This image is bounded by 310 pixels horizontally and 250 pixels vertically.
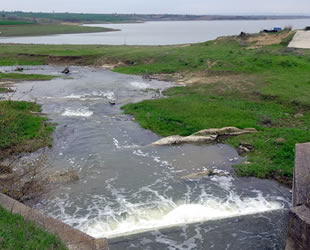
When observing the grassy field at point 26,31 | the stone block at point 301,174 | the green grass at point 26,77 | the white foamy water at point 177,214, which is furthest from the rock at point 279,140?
the grassy field at point 26,31

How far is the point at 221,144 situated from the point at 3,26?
113 meters

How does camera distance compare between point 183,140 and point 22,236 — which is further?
point 183,140

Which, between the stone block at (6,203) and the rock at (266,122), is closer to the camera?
the stone block at (6,203)

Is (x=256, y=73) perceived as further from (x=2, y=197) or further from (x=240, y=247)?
(x=2, y=197)

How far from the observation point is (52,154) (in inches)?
699

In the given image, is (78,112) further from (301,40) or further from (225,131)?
(301,40)

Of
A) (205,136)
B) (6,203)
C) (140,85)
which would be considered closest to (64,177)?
(6,203)

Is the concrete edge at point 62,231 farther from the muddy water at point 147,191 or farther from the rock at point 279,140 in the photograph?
the rock at point 279,140

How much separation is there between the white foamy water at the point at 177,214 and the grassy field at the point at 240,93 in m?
2.46

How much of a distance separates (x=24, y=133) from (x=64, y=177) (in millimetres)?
6468

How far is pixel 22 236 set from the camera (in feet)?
25.2

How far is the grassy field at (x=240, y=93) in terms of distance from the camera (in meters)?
17.7

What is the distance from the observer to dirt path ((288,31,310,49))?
140ft

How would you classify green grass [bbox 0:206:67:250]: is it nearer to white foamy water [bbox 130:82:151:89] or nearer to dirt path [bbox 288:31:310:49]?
white foamy water [bbox 130:82:151:89]
